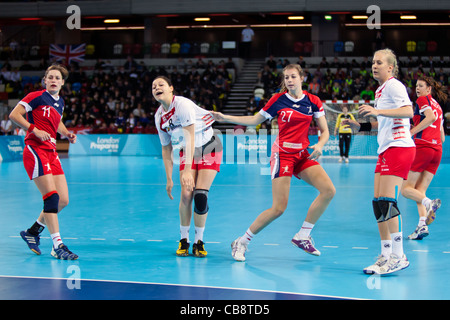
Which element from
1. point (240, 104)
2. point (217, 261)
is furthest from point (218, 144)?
point (240, 104)

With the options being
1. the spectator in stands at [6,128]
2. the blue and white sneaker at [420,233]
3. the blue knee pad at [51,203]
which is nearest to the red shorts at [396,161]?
the blue and white sneaker at [420,233]

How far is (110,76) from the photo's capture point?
29266 millimetres

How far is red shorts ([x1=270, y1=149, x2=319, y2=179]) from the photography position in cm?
575

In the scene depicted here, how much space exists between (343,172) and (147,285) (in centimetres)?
1095

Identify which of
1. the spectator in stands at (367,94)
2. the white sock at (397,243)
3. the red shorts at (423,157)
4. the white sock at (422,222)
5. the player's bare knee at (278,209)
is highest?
the spectator in stands at (367,94)

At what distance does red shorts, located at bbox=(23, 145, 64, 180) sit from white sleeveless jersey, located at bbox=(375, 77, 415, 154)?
338 centimetres

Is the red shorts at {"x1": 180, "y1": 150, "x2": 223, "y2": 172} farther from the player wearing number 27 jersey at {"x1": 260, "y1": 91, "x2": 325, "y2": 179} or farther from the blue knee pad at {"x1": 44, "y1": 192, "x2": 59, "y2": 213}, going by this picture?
the blue knee pad at {"x1": 44, "y1": 192, "x2": 59, "y2": 213}

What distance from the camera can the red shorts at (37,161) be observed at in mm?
5895

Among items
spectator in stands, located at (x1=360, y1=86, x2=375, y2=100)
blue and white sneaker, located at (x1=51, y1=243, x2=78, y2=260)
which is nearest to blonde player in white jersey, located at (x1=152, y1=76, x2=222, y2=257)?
blue and white sneaker, located at (x1=51, y1=243, x2=78, y2=260)

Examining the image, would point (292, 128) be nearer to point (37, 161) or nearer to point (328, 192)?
point (328, 192)

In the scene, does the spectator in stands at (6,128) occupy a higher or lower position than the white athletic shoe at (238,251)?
higher

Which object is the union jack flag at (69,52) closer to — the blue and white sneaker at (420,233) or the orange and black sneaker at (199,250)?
the orange and black sneaker at (199,250)

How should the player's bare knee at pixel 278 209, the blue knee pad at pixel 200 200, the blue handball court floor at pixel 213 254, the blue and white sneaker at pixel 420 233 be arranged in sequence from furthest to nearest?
the blue and white sneaker at pixel 420 233 < the blue knee pad at pixel 200 200 < the player's bare knee at pixel 278 209 < the blue handball court floor at pixel 213 254

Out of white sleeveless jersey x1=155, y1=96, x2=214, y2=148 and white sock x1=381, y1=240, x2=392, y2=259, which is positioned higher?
white sleeveless jersey x1=155, y1=96, x2=214, y2=148
